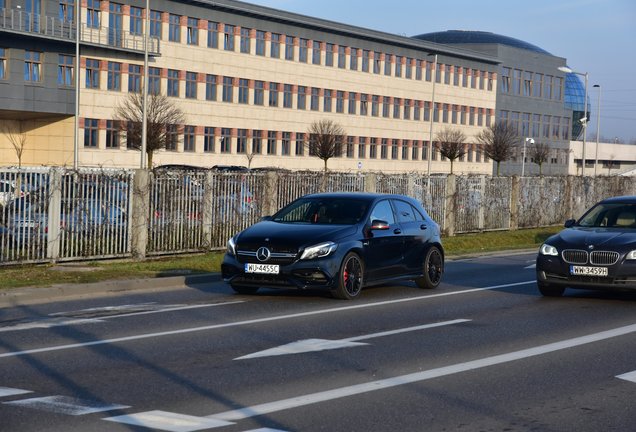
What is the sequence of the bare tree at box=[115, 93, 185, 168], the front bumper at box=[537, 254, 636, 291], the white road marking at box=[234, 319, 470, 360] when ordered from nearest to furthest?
the white road marking at box=[234, 319, 470, 360], the front bumper at box=[537, 254, 636, 291], the bare tree at box=[115, 93, 185, 168]

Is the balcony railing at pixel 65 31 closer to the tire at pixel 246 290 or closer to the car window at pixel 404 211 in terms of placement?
the car window at pixel 404 211

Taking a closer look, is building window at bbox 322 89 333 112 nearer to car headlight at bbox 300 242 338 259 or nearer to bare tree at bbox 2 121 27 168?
bare tree at bbox 2 121 27 168

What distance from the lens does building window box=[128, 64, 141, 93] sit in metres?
66.3

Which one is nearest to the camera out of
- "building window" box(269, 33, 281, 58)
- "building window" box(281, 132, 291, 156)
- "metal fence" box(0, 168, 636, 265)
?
"metal fence" box(0, 168, 636, 265)

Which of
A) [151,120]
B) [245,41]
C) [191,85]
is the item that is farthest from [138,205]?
[245,41]

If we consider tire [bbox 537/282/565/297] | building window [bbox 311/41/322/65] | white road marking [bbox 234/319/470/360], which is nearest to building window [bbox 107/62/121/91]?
building window [bbox 311/41/322/65]

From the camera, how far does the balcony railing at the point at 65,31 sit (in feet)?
189

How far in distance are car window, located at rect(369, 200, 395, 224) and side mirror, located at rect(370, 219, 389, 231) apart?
0.29 ft

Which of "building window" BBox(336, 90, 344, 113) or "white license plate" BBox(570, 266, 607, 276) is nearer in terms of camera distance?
"white license plate" BBox(570, 266, 607, 276)

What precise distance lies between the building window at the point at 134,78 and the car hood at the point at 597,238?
2110 inches

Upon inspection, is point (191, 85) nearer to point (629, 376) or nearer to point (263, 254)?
point (263, 254)

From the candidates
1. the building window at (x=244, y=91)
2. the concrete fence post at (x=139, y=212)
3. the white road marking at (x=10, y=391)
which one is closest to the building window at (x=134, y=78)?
the building window at (x=244, y=91)

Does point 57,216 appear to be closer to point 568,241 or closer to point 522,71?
point 568,241

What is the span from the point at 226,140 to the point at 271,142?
5.03 metres
